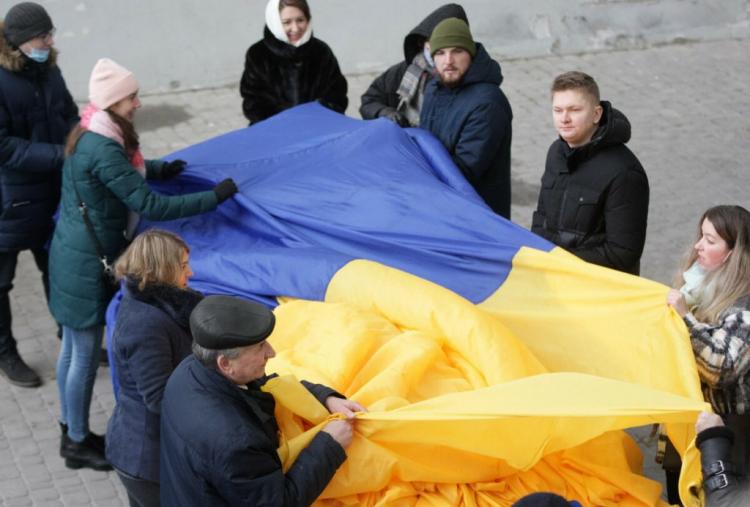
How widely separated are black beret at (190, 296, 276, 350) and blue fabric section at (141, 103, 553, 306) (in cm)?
118

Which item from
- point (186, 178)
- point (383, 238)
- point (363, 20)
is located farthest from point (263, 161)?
point (363, 20)

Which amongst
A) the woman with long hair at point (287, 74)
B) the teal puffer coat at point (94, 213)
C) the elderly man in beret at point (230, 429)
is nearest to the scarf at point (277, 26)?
the woman with long hair at point (287, 74)

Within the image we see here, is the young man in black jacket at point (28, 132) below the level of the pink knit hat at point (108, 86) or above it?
below

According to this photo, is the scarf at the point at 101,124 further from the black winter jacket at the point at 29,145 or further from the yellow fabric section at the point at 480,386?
the yellow fabric section at the point at 480,386

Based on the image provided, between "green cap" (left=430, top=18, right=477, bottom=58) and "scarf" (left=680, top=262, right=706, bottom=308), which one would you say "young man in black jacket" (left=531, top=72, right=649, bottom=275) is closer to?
"scarf" (left=680, top=262, right=706, bottom=308)

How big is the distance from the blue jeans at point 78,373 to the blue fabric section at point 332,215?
23.5 inches

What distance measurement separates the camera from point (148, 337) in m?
3.89

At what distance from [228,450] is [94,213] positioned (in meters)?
2.04

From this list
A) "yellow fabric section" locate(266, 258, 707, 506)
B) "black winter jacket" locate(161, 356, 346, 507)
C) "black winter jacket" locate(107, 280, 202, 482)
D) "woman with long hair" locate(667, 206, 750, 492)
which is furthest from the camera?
"black winter jacket" locate(107, 280, 202, 482)

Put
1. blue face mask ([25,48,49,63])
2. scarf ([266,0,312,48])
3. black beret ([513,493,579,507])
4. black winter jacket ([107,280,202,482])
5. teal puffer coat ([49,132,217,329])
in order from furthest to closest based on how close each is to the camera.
Result: 1. scarf ([266,0,312,48])
2. blue face mask ([25,48,49,63])
3. teal puffer coat ([49,132,217,329])
4. black winter jacket ([107,280,202,482])
5. black beret ([513,493,579,507])

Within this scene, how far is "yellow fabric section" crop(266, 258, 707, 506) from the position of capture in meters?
3.45

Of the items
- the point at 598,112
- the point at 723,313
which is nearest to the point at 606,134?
the point at 598,112

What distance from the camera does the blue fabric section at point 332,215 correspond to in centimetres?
461

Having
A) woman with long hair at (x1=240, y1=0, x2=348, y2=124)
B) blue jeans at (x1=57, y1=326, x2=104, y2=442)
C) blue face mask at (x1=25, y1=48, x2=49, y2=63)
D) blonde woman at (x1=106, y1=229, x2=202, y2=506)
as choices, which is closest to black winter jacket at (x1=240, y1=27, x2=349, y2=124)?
woman with long hair at (x1=240, y1=0, x2=348, y2=124)
